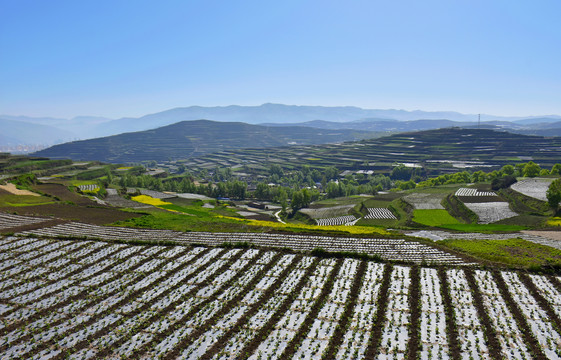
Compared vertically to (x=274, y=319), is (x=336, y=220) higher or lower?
lower

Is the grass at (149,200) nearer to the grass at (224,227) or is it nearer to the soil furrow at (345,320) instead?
the grass at (224,227)

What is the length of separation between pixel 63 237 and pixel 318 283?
33.0 meters

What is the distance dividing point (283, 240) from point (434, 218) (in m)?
38.7

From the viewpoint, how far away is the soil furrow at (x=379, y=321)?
20188mm

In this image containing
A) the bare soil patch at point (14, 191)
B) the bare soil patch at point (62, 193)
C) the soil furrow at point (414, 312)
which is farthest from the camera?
the bare soil patch at point (14, 191)

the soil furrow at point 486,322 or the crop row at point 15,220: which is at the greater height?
the crop row at point 15,220

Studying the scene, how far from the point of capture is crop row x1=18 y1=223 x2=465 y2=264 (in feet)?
123

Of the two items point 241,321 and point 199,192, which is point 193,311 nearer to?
point 241,321

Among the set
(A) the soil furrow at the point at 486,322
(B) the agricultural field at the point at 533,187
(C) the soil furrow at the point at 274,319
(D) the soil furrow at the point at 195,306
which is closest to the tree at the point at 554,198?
(B) the agricultural field at the point at 533,187

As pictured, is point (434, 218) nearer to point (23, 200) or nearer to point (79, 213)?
point (79, 213)

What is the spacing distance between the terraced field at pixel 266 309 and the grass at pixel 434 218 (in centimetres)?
3450

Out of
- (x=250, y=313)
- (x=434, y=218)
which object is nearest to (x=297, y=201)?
(x=434, y=218)

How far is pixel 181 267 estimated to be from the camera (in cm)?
3356

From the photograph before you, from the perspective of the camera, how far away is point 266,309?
2514cm
